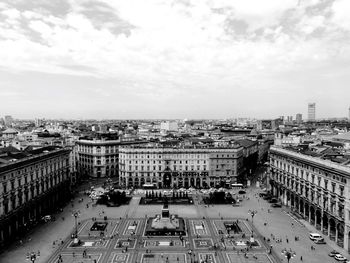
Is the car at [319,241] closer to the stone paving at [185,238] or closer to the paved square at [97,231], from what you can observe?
the stone paving at [185,238]

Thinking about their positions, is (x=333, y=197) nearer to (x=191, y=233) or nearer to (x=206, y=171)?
(x=191, y=233)

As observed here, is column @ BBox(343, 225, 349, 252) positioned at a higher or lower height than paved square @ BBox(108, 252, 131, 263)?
higher

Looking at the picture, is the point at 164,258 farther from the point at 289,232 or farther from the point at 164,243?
the point at 289,232

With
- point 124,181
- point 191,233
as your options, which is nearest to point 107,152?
point 124,181

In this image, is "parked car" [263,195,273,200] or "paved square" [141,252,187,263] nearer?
"paved square" [141,252,187,263]

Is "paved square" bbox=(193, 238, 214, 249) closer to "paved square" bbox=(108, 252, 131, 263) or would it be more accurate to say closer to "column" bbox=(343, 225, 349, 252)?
"paved square" bbox=(108, 252, 131, 263)

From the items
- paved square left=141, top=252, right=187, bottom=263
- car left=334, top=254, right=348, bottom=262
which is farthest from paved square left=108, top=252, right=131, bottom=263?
car left=334, top=254, right=348, bottom=262
